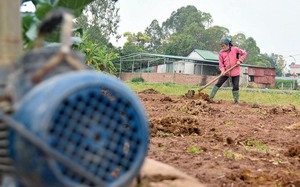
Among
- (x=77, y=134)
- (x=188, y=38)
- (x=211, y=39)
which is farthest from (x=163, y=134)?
(x=211, y=39)

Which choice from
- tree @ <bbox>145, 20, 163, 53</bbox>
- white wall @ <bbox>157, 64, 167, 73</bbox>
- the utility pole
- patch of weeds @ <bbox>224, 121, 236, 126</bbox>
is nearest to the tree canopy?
tree @ <bbox>145, 20, 163, 53</bbox>

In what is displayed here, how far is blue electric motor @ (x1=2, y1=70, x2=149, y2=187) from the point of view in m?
1.30

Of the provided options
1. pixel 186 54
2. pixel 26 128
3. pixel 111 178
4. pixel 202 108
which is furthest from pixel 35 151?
pixel 186 54

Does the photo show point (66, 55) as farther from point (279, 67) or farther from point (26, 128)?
point (279, 67)

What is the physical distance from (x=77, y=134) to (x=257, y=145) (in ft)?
13.5

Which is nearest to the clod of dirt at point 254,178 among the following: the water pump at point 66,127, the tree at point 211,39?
the water pump at point 66,127

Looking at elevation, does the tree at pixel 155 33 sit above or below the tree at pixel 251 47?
above

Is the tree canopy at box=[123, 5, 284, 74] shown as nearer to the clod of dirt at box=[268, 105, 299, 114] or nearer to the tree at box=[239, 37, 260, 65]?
the tree at box=[239, 37, 260, 65]

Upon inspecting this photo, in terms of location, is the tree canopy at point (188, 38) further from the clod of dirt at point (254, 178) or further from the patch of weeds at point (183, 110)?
the clod of dirt at point (254, 178)

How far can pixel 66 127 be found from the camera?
136 centimetres

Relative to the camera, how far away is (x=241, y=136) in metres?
5.82

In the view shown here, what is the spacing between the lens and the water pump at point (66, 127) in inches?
51.4

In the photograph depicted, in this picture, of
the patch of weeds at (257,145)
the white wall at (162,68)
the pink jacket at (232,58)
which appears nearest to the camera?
the patch of weeds at (257,145)

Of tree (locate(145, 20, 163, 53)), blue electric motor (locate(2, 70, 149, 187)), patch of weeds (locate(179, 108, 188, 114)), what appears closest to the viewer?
blue electric motor (locate(2, 70, 149, 187))
